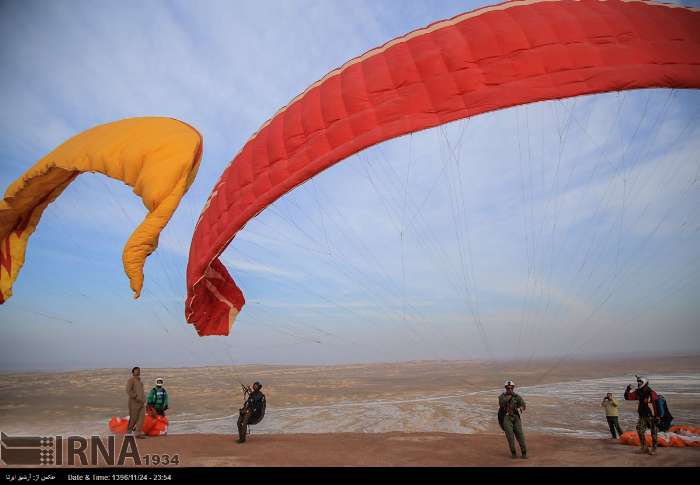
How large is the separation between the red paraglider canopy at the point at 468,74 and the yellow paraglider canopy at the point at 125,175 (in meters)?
0.85

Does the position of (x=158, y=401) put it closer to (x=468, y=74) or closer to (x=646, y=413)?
(x=468, y=74)

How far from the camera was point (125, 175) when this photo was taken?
718 centimetres

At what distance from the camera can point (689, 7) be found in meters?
5.85

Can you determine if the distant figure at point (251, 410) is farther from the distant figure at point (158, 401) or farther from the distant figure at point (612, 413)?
the distant figure at point (612, 413)

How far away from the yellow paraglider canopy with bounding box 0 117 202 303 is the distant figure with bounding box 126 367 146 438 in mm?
2121

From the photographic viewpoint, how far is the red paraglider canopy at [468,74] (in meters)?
5.39

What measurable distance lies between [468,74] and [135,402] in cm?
706

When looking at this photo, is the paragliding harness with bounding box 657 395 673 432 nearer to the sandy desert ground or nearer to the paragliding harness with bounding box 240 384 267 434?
the sandy desert ground

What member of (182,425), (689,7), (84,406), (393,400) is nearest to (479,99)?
(689,7)

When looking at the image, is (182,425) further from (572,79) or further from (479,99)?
(572,79)

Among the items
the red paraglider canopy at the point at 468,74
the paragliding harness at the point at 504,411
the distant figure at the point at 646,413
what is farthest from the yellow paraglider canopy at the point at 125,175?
the distant figure at the point at 646,413

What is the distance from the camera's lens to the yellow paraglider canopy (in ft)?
20.9

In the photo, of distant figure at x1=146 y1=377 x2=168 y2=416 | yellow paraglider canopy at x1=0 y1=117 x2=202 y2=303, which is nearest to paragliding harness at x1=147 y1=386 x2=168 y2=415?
distant figure at x1=146 y1=377 x2=168 y2=416
